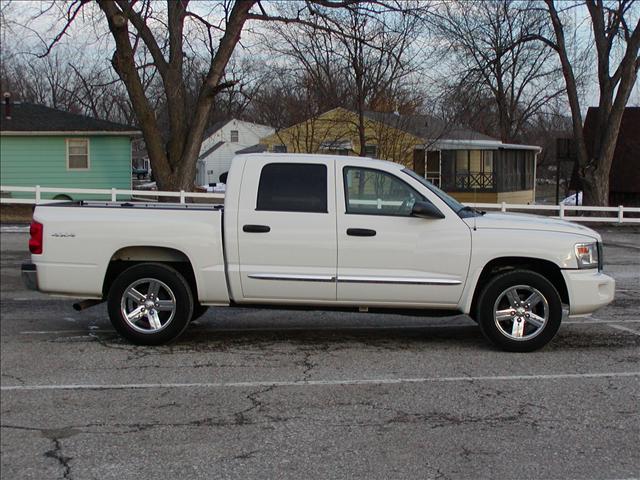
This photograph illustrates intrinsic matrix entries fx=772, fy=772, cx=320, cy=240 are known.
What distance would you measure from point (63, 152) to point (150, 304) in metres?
23.2

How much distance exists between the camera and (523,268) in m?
7.32

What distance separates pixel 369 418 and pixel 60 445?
207 cm

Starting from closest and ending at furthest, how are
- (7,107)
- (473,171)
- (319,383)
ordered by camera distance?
(319,383) < (7,107) < (473,171)

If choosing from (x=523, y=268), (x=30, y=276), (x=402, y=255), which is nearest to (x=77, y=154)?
(x=30, y=276)

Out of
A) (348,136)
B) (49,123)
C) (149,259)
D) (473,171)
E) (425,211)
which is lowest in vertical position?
(149,259)

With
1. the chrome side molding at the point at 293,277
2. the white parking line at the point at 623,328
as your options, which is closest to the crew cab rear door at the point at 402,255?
the chrome side molding at the point at 293,277

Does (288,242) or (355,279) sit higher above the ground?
(288,242)

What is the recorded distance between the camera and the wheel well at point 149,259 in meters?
7.55

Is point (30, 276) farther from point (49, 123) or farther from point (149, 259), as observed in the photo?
point (49, 123)

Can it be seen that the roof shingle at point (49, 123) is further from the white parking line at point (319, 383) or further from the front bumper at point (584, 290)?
the front bumper at point (584, 290)

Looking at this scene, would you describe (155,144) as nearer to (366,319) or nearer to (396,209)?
(366,319)

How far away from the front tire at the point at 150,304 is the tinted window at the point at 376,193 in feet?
5.95

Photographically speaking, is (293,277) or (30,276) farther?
(30,276)

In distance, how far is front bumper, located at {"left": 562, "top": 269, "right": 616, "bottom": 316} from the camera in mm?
7176
